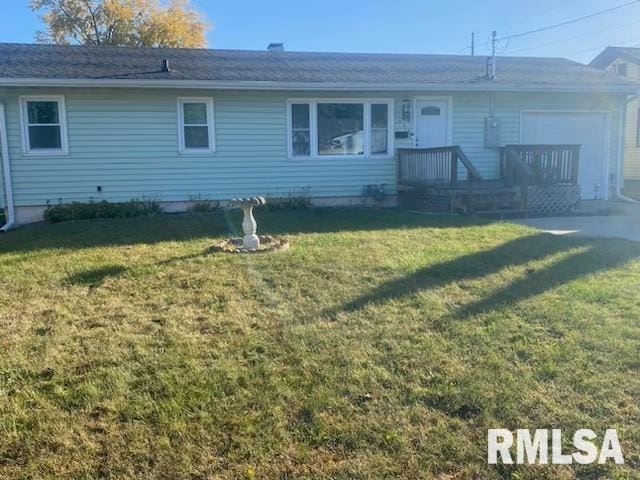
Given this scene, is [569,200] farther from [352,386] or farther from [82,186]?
[82,186]

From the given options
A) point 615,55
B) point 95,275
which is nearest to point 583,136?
point 95,275

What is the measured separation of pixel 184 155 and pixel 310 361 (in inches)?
319

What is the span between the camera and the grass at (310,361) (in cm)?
261

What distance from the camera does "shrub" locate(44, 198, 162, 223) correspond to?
9.95 metres

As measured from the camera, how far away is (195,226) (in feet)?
29.0

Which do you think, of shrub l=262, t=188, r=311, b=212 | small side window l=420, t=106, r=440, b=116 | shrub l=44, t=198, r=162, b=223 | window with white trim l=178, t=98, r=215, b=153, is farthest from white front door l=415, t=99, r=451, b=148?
shrub l=44, t=198, r=162, b=223

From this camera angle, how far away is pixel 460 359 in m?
3.54

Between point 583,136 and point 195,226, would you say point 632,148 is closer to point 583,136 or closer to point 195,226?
point 583,136

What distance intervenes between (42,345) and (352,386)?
2261 mm

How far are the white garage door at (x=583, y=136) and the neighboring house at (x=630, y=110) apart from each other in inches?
95.2

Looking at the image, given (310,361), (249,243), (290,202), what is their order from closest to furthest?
1. (310,361)
2. (249,243)
3. (290,202)

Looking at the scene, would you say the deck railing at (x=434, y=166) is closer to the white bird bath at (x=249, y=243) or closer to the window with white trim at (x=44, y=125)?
the white bird bath at (x=249, y=243)

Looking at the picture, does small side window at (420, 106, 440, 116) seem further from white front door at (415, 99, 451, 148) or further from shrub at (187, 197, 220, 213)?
shrub at (187, 197, 220, 213)

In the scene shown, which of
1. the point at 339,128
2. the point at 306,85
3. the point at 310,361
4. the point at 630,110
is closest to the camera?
the point at 310,361
